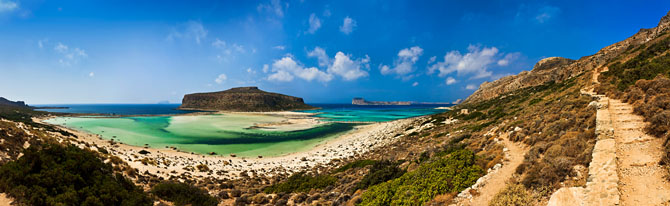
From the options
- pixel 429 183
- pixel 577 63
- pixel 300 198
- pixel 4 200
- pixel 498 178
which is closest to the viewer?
pixel 4 200

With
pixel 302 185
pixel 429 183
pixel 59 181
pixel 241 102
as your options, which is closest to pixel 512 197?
pixel 429 183

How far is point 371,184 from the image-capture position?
9.71 m

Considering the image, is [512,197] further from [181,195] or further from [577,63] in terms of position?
[577,63]

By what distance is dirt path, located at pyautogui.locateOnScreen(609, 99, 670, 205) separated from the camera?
4434 millimetres

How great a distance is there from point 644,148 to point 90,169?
17119mm

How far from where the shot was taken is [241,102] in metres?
145

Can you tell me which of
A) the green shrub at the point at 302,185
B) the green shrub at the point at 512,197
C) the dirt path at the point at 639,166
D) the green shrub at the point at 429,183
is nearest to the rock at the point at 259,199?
the green shrub at the point at 302,185

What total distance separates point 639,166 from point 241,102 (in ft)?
509

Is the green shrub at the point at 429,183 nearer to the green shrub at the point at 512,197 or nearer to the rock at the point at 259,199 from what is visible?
the green shrub at the point at 512,197

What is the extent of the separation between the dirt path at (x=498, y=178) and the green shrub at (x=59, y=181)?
10.3m

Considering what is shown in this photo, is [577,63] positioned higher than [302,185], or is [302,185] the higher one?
[577,63]

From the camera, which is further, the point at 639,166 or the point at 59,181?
the point at 59,181

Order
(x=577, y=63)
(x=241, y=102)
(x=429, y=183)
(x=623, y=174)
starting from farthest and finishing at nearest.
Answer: (x=241, y=102) → (x=577, y=63) → (x=429, y=183) → (x=623, y=174)

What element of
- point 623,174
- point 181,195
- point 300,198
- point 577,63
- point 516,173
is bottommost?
point 300,198
